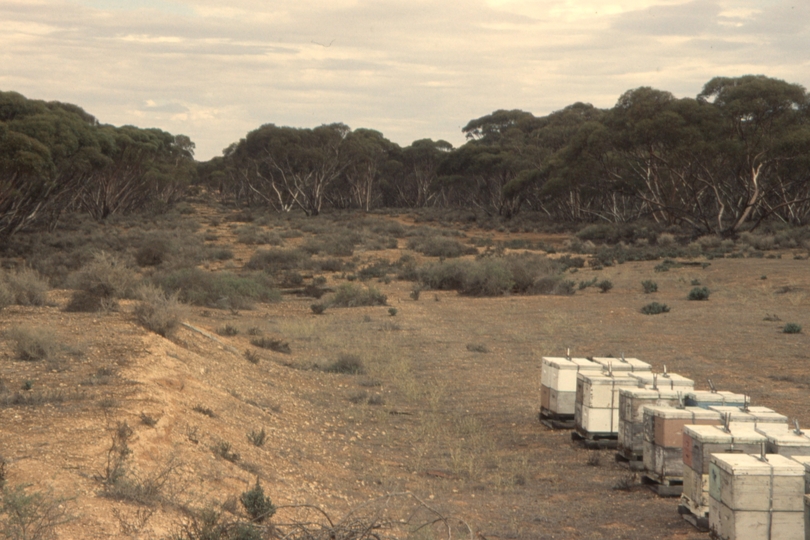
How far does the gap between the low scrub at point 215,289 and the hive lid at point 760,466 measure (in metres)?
16.1

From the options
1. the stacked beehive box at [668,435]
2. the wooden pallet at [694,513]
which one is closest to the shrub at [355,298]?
the stacked beehive box at [668,435]

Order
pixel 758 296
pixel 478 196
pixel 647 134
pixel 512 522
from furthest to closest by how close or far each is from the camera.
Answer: pixel 478 196
pixel 647 134
pixel 758 296
pixel 512 522

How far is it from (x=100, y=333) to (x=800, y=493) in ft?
29.2

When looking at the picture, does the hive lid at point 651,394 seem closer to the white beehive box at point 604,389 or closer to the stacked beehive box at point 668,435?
the stacked beehive box at point 668,435

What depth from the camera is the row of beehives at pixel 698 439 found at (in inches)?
230

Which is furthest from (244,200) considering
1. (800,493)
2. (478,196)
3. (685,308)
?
(800,493)

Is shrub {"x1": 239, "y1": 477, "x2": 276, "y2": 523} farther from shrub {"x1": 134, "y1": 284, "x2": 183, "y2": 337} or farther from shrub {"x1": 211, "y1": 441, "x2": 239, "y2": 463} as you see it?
shrub {"x1": 134, "y1": 284, "x2": 183, "y2": 337}

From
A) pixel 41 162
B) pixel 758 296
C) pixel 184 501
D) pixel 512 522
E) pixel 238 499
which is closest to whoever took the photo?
pixel 184 501

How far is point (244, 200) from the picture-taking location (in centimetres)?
10194

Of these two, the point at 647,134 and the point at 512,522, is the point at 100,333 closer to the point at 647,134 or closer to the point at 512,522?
the point at 512,522

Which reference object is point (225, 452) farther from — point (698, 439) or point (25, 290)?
point (25, 290)

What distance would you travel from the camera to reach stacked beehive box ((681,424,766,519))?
6578 millimetres

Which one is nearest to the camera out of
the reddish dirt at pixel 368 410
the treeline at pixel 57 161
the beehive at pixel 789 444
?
the beehive at pixel 789 444

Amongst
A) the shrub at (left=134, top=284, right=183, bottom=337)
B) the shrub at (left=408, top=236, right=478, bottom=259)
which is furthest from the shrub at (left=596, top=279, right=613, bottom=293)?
the shrub at (left=134, top=284, right=183, bottom=337)
